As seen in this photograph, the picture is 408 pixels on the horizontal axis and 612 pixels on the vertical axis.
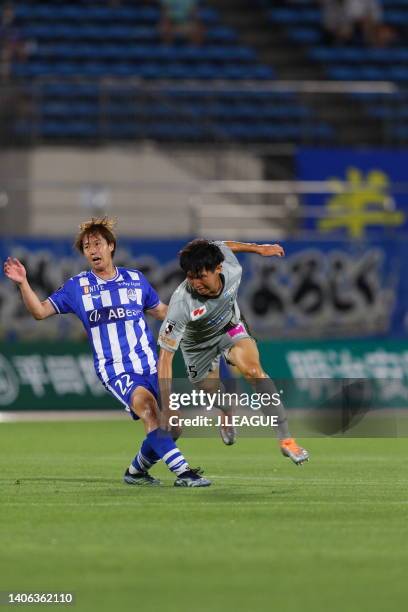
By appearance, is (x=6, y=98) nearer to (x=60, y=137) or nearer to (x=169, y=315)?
(x=60, y=137)

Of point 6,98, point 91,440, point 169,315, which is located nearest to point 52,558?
point 169,315

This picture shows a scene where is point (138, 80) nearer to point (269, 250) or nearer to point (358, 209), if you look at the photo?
point (358, 209)

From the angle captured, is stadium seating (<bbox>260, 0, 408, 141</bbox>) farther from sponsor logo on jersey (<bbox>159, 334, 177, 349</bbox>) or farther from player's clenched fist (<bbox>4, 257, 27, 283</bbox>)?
sponsor logo on jersey (<bbox>159, 334, 177, 349</bbox>)

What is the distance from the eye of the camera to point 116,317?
1132 cm

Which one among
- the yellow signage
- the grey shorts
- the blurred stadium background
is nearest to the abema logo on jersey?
the grey shorts

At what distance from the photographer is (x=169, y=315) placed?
35.5 ft

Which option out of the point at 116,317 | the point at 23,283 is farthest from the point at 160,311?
the point at 23,283

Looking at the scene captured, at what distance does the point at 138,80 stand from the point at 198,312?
17.3 m

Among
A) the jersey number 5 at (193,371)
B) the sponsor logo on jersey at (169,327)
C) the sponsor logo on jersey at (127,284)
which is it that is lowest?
the sponsor logo on jersey at (169,327)

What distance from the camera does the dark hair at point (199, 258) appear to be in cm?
1055

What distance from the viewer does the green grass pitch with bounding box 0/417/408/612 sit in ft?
22.1

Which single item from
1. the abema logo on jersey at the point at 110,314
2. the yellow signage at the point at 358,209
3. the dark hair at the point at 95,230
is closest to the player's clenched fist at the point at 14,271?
the dark hair at the point at 95,230

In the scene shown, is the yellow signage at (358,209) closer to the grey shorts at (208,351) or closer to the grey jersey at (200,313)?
the grey shorts at (208,351)

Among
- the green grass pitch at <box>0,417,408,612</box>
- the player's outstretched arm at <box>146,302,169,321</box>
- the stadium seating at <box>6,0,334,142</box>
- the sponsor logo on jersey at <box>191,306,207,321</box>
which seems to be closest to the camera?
the green grass pitch at <box>0,417,408,612</box>
